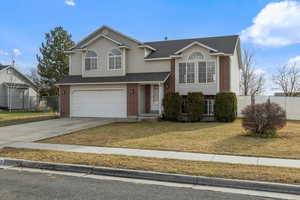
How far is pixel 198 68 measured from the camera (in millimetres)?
20094

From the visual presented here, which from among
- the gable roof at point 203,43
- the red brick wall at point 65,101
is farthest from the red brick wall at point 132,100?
the red brick wall at point 65,101

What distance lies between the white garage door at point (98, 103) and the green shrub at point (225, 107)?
6.99 meters

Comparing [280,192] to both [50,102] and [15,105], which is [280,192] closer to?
[50,102]

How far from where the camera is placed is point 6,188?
5727 mm

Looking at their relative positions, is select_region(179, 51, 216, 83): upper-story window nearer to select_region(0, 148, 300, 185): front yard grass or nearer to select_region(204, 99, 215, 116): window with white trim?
select_region(204, 99, 215, 116): window with white trim

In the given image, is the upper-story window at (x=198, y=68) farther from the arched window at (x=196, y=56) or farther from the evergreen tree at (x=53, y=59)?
the evergreen tree at (x=53, y=59)

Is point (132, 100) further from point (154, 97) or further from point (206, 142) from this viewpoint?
point (206, 142)

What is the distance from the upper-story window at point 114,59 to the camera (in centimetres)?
2177

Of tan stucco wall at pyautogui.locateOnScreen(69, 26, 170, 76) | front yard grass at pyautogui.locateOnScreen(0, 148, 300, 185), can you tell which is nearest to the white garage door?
tan stucco wall at pyautogui.locateOnScreen(69, 26, 170, 76)

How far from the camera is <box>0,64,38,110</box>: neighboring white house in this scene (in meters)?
33.3

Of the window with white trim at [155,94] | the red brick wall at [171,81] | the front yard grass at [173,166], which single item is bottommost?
the front yard grass at [173,166]

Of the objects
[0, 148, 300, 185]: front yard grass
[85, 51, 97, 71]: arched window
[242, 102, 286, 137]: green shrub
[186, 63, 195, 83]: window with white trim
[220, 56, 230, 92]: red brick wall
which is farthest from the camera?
[85, 51, 97, 71]: arched window

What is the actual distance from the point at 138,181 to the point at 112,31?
18375 mm

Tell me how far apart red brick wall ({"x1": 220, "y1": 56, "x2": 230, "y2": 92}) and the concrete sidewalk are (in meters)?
11.8
